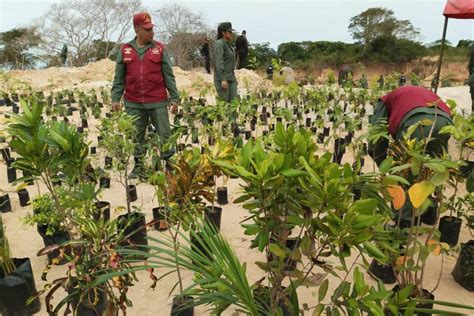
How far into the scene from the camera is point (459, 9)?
355 cm

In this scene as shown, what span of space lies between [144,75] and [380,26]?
19.3m

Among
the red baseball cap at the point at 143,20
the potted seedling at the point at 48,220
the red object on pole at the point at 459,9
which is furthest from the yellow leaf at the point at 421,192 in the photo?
the red object on pole at the point at 459,9

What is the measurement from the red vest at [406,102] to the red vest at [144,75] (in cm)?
192

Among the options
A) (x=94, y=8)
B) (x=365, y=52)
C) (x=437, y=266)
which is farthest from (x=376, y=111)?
(x=94, y=8)

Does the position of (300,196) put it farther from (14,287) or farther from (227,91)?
(227,91)

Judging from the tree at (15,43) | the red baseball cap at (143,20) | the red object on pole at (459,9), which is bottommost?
the red baseball cap at (143,20)

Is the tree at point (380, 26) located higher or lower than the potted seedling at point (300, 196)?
higher

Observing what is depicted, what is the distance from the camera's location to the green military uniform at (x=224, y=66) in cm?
493

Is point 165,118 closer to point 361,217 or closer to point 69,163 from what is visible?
point 69,163

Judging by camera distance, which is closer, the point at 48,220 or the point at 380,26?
the point at 48,220

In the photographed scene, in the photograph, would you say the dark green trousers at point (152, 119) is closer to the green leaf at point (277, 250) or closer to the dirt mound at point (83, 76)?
the green leaf at point (277, 250)

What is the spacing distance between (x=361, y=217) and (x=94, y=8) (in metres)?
23.6

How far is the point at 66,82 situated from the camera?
38.5 feet

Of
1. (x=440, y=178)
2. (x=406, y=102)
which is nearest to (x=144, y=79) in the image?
(x=406, y=102)
